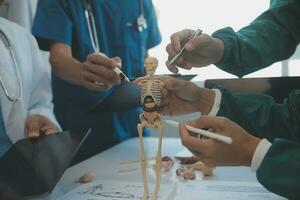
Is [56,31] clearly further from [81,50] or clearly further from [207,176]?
[207,176]

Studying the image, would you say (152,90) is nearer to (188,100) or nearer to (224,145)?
(224,145)

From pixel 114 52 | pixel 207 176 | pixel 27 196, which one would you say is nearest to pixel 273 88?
pixel 207 176

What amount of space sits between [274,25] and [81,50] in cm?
50

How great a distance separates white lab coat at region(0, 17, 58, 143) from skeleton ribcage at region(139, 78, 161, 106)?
0.43 meters

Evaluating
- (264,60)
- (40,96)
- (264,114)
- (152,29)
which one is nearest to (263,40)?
(264,60)

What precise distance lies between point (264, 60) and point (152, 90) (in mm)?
352

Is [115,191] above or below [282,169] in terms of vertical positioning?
below

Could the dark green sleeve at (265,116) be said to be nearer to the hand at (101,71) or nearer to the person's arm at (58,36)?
the hand at (101,71)

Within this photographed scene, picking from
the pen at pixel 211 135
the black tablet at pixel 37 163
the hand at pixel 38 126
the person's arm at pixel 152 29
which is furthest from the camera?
the person's arm at pixel 152 29

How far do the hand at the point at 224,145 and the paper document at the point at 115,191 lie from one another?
16 centimetres

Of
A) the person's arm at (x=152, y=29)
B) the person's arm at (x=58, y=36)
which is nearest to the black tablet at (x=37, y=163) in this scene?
the person's arm at (x=58, y=36)

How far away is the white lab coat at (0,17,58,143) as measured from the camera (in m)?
0.84

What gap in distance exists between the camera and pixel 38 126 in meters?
0.81

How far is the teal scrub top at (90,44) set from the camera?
0.94 metres
